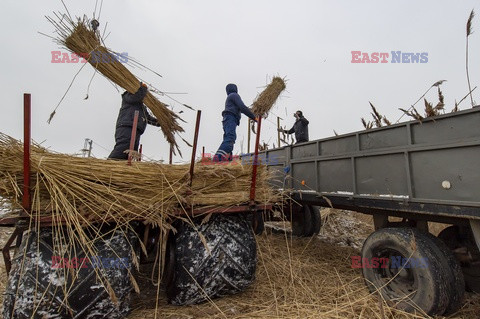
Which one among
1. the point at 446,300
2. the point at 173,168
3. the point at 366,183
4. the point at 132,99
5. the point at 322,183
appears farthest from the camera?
the point at 322,183

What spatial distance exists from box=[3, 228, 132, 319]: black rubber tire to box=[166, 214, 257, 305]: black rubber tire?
Result: 1.35ft

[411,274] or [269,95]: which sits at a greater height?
[269,95]

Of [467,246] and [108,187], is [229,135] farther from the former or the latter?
[467,246]

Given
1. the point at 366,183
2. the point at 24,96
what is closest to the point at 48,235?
the point at 24,96

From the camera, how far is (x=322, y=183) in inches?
134

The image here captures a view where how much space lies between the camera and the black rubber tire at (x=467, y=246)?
8.05 ft

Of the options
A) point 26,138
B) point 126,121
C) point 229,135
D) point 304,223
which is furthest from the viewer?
point 304,223

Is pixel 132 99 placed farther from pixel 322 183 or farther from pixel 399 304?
pixel 399 304

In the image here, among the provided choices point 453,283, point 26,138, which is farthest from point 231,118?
point 453,283

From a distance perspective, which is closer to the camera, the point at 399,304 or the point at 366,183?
the point at 399,304

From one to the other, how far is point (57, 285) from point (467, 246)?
3650 millimetres

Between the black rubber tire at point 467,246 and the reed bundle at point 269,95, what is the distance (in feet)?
10.3

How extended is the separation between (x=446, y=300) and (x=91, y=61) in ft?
13.9

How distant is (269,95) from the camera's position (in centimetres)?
493
